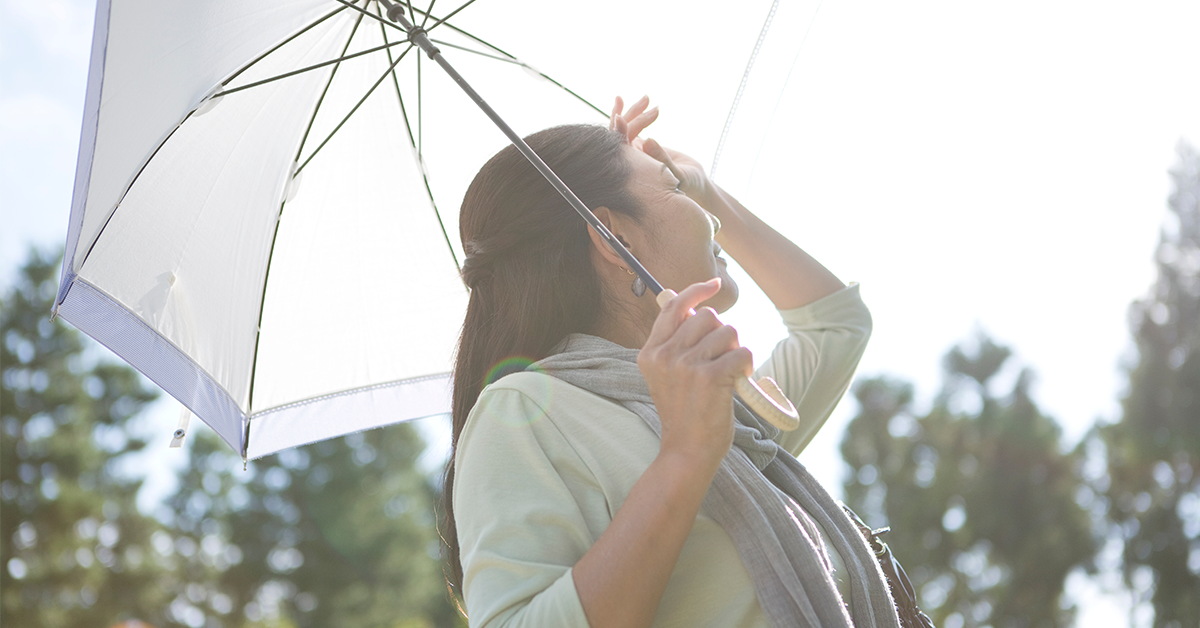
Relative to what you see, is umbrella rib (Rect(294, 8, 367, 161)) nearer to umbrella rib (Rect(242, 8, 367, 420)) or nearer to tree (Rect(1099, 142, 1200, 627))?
umbrella rib (Rect(242, 8, 367, 420))

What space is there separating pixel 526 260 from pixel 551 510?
0.75 m

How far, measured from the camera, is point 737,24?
2596 millimetres

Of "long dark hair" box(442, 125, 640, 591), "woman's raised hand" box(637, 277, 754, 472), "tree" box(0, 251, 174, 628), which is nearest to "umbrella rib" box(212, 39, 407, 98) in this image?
"long dark hair" box(442, 125, 640, 591)

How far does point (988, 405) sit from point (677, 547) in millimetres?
20812

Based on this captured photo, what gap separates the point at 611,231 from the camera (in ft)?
6.34

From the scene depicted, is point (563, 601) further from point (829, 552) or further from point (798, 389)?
point (798, 389)

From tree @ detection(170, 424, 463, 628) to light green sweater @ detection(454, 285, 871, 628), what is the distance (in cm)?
2009

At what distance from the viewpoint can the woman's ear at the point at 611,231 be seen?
1.90 metres

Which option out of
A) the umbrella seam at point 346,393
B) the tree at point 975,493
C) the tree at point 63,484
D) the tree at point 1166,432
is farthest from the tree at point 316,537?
the umbrella seam at point 346,393

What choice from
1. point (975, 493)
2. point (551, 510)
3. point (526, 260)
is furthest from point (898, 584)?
point (975, 493)

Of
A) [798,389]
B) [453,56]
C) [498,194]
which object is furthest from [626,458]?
[453,56]

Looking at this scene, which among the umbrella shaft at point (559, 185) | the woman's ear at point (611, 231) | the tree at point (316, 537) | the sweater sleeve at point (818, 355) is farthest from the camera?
the tree at point (316, 537)

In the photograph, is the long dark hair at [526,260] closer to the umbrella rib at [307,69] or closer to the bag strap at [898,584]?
the umbrella rib at [307,69]

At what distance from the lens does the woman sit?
1188 mm
